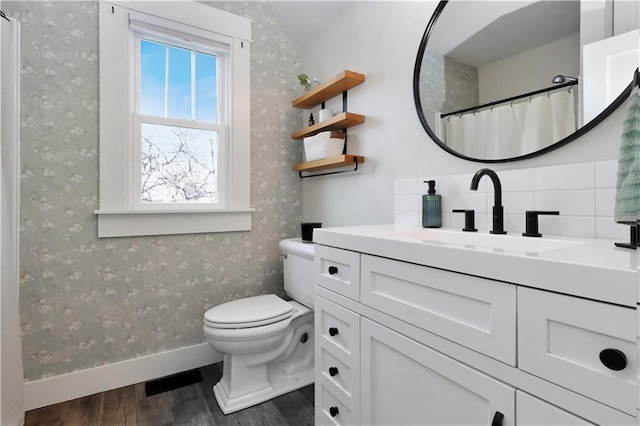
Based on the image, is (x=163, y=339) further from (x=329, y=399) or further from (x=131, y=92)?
(x=131, y=92)

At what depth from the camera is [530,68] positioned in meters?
1.15

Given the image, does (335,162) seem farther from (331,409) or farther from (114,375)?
(114,375)

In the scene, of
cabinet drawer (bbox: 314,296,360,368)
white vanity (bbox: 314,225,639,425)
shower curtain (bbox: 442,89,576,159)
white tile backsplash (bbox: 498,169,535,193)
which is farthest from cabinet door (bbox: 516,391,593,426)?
shower curtain (bbox: 442,89,576,159)

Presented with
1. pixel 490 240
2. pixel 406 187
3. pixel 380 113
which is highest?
pixel 380 113

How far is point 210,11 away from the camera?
2008mm

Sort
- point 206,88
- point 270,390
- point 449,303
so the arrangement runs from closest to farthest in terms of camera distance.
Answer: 1. point 449,303
2. point 270,390
3. point 206,88

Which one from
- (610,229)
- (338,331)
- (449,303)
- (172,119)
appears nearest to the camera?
(449,303)

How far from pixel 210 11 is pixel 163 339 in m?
2.05

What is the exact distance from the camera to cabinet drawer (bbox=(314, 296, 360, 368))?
1.08m

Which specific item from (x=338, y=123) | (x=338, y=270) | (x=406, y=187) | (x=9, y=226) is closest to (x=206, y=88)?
(x=338, y=123)

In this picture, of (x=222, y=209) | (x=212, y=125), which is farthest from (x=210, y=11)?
(x=222, y=209)

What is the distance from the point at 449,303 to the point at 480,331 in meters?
0.09

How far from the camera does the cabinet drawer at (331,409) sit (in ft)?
3.65

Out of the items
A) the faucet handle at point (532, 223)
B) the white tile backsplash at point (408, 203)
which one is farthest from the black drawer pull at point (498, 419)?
the white tile backsplash at point (408, 203)
